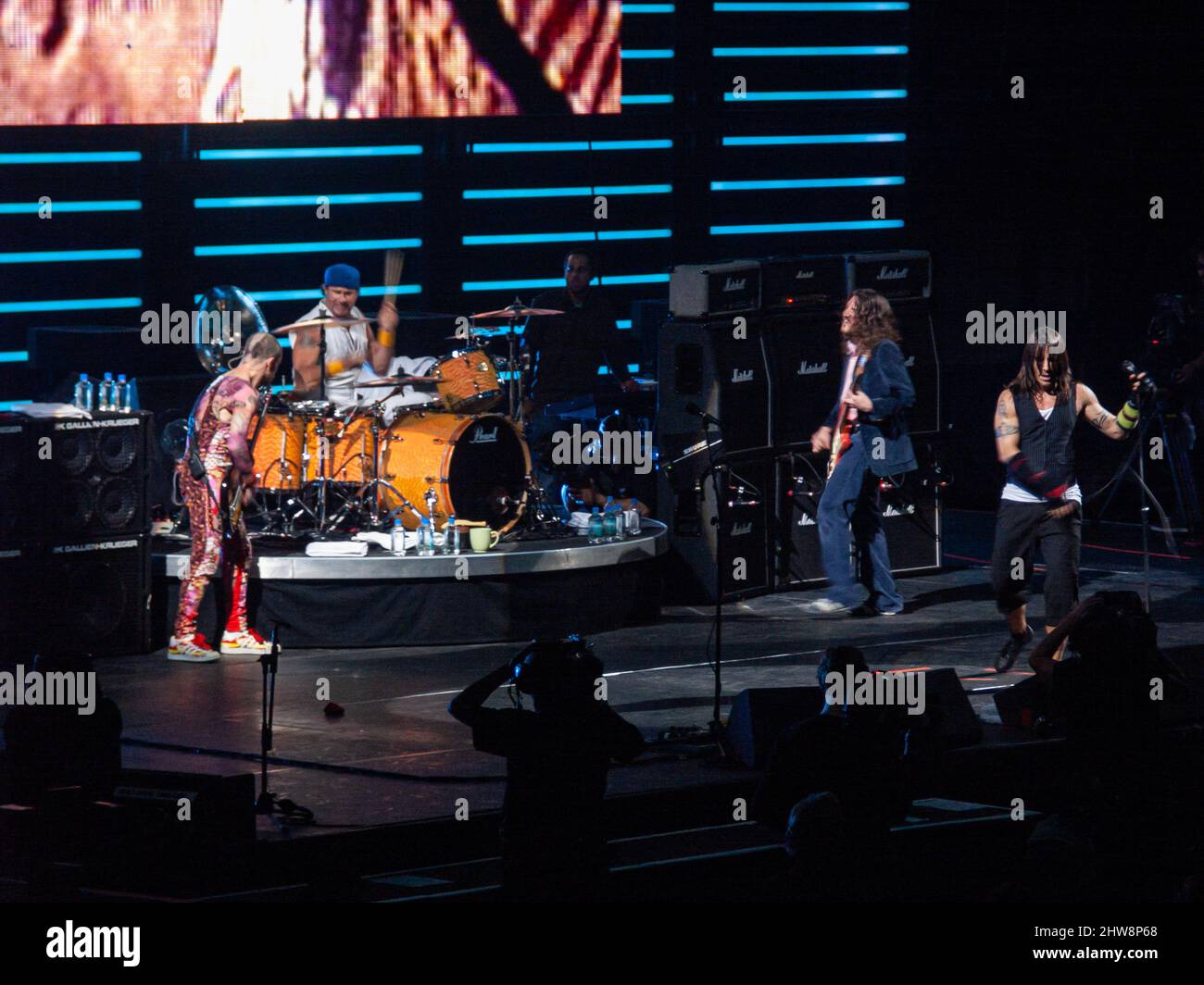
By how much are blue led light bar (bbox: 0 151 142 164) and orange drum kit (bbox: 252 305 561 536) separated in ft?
11.4

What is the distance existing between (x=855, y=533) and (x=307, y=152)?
19.0 ft

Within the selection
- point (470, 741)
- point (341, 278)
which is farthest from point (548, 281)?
point (470, 741)

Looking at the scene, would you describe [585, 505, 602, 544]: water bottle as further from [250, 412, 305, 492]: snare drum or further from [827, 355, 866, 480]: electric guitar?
[250, 412, 305, 492]: snare drum

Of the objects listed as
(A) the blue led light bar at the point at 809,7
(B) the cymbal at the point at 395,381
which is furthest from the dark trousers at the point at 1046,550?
(A) the blue led light bar at the point at 809,7

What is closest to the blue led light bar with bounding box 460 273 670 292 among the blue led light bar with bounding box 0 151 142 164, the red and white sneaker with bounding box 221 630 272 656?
the blue led light bar with bounding box 0 151 142 164

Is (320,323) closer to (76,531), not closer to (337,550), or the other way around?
(337,550)

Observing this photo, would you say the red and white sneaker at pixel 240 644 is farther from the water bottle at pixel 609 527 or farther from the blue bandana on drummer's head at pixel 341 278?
the blue bandana on drummer's head at pixel 341 278

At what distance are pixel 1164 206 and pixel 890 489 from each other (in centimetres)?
429

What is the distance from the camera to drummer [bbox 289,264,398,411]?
40.9 feet

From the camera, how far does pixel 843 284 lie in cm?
1364

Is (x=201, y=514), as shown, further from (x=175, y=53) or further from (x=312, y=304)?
(x=312, y=304)

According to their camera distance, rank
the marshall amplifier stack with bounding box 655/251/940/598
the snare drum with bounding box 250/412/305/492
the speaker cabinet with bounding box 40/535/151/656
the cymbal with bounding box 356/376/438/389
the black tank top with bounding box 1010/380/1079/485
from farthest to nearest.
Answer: the marshall amplifier stack with bounding box 655/251/940/598 → the cymbal with bounding box 356/376/438/389 → the snare drum with bounding box 250/412/305/492 → the speaker cabinet with bounding box 40/535/151/656 → the black tank top with bounding box 1010/380/1079/485

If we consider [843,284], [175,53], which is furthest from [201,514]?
[843,284]

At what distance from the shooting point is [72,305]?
590 inches
